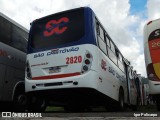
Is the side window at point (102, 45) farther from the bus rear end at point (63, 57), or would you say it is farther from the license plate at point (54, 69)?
the license plate at point (54, 69)

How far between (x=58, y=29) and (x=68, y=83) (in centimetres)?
169

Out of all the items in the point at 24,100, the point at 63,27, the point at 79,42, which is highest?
the point at 63,27

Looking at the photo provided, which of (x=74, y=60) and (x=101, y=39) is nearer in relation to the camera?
(x=74, y=60)

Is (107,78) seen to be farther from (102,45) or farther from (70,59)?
(70,59)

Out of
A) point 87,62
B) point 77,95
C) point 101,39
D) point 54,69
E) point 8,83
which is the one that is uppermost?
point 101,39

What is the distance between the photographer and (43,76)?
838cm

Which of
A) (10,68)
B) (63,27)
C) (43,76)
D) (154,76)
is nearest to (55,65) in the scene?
(43,76)

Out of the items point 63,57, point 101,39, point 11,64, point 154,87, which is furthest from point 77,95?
point 154,87

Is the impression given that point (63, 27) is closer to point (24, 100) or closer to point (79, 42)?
point (79, 42)

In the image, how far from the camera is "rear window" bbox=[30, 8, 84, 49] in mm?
8367

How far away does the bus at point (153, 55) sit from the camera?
938 centimetres

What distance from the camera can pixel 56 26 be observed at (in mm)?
8781

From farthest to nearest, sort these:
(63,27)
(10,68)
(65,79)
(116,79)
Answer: (116,79) → (10,68) → (63,27) → (65,79)

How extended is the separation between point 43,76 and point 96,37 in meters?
1.78
